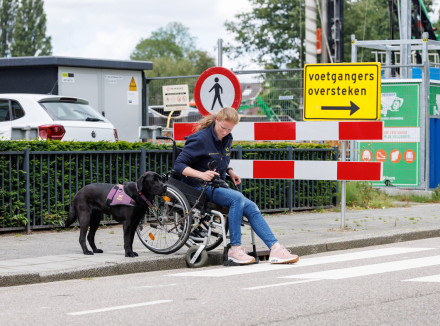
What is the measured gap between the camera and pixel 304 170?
1116 centimetres

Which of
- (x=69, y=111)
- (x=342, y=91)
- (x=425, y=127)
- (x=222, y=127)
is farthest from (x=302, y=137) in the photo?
(x=425, y=127)

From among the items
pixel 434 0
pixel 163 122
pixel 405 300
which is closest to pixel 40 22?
pixel 434 0

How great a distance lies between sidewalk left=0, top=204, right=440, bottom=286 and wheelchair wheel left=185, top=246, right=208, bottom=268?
128 millimetres

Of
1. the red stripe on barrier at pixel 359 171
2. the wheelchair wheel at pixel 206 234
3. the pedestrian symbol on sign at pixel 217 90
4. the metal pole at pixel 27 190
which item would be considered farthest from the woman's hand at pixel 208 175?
the metal pole at pixel 27 190

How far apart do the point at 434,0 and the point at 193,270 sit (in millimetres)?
59831

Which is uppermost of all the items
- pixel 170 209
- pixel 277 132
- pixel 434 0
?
pixel 434 0

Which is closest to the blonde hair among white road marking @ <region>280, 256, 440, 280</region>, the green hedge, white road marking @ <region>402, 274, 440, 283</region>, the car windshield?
white road marking @ <region>280, 256, 440, 280</region>

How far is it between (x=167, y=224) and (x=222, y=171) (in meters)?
0.82

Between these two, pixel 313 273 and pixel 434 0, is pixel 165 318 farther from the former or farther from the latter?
pixel 434 0

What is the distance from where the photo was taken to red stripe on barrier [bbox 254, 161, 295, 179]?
36.4 feet

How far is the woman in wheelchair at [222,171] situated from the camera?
8766 mm

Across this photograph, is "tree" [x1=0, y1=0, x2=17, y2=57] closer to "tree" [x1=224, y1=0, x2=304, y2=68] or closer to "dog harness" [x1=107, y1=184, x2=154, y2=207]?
"tree" [x1=224, y1=0, x2=304, y2=68]

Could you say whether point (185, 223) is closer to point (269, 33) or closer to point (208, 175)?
point (208, 175)

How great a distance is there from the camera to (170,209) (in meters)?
8.95
